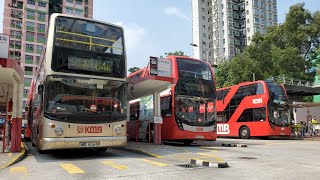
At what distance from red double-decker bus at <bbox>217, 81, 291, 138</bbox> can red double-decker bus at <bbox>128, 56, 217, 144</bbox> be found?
670cm

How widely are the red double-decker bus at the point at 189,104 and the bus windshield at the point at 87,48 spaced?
15.3ft

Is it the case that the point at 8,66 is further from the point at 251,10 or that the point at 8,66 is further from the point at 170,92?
the point at 251,10

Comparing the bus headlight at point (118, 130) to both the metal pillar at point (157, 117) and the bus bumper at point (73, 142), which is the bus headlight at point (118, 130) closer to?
the bus bumper at point (73, 142)

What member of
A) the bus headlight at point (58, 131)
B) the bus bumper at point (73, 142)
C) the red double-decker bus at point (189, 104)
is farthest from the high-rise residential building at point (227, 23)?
the bus headlight at point (58, 131)

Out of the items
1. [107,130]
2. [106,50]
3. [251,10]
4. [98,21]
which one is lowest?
[107,130]

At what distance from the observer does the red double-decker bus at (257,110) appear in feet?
Result: 73.7

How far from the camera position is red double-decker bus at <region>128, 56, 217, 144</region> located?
646 inches

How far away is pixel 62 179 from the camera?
727 cm

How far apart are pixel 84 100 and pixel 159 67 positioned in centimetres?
429

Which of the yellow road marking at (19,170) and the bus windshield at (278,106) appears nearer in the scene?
the yellow road marking at (19,170)

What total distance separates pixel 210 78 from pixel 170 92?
223cm

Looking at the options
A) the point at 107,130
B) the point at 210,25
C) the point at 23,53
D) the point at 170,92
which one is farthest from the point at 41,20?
the point at 107,130

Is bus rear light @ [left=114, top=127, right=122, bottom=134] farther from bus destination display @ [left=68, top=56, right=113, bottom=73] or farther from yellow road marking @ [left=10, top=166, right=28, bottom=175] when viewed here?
yellow road marking @ [left=10, top=166, right=28, bottom=175]

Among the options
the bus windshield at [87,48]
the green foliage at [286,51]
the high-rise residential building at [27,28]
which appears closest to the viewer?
the bus windshield at [87,48]
